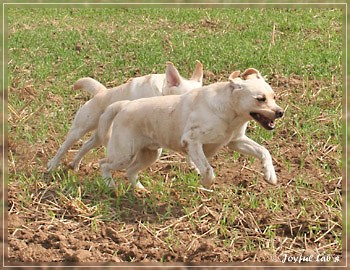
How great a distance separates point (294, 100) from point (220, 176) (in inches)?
104

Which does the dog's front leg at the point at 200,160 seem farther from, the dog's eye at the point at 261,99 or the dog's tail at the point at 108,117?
the dog's tail at the point at 108,117

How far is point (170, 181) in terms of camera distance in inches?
297

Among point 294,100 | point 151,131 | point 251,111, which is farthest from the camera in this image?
point 294,100

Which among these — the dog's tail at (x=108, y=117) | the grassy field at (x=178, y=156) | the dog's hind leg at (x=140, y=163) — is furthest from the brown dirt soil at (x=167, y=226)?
the dog's tail at (x=108, y=117)

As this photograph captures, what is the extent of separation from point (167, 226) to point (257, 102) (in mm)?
1363

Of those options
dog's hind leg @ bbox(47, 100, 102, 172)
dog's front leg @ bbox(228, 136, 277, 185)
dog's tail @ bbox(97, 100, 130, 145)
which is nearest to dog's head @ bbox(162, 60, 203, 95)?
dog's tail @ bbox(97, 100, 130, 145)

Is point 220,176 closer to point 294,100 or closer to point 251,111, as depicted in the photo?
point 251,111

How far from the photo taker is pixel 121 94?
26.9 ft

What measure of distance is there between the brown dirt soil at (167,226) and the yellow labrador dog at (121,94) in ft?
1.68

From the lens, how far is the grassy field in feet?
20.6

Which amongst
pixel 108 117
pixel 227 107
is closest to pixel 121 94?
pixel 108 117

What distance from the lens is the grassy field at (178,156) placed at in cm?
628

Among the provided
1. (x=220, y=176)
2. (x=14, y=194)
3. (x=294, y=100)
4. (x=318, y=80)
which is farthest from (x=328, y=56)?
(x=14, y=194)

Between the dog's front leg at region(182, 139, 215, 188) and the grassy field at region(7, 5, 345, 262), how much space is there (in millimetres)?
340
